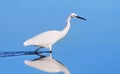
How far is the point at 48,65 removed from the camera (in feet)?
13.6

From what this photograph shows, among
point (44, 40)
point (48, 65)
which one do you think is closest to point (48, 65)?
point (48, 65)

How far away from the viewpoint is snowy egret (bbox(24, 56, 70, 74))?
4.05 m

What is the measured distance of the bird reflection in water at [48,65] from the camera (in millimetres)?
4050

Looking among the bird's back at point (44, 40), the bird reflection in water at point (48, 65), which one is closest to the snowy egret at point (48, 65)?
the bird reflection in water at point (48, 65)

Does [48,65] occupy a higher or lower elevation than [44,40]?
lower

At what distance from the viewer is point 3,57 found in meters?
4.43

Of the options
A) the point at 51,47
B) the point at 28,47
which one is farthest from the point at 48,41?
the point at 28,47

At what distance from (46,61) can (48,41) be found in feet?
1.06

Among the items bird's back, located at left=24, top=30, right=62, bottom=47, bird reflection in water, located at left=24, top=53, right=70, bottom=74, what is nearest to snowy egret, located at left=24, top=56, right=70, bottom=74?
bird reflection in water, located at left=24, top=53, right=70, bottom=74

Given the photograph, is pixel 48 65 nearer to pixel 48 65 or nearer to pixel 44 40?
pixel 48 65

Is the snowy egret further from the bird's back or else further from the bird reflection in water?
the bird's back

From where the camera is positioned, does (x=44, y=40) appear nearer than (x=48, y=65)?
No

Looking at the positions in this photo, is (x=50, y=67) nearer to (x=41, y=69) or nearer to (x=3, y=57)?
(x=41, y=69)

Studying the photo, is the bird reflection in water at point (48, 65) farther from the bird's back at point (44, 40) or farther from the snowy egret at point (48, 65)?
the bird's back at point (44, 40)
